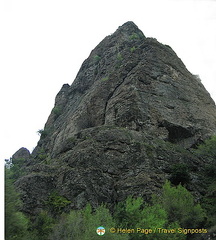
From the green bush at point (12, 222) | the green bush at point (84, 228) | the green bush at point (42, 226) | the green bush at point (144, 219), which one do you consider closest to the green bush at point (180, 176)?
the green bush at point (144, 219)

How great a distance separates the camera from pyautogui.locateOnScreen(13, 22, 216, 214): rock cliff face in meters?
29.1

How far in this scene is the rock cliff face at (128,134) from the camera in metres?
29.1

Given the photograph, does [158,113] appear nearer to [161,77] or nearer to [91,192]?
[161,77]

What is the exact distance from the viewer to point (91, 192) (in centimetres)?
2797

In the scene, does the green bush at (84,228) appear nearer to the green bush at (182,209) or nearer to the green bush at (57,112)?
the green bush at (182,209)

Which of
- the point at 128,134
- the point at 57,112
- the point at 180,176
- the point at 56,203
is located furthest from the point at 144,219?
the point at 57,112

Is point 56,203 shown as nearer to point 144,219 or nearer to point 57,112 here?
point 144,219

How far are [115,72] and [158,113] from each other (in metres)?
15.3

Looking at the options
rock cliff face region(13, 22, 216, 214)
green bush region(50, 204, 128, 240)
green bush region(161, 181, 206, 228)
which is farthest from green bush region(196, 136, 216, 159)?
green bush region(50, 204, 128, 240)

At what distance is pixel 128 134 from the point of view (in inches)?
1419

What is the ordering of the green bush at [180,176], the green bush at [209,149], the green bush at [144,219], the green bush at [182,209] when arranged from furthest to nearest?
the green bush at [209,149]
the green bush at [180,176]
the green bush at [182,209]
the green bush at [144,219]

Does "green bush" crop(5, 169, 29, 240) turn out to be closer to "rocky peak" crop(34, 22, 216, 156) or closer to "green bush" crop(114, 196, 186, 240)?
"green bush" crop(114, 196, 186, 240)

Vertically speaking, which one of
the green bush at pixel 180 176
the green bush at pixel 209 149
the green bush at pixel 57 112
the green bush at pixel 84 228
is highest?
the green bush at pixel 57 112

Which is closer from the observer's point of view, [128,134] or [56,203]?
[56,203]
